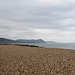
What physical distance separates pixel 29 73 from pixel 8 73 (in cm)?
124

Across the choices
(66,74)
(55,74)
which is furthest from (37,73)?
(66,74)

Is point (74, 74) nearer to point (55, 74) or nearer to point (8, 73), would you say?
point (55, 74)

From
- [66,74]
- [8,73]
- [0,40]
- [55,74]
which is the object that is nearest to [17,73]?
[8,73]

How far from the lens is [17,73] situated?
18.7 ft

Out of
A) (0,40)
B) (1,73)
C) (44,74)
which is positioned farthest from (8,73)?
(0,40)

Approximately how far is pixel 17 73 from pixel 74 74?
3.21 meters

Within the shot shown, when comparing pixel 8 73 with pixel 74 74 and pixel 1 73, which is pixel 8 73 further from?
pixel 74 74

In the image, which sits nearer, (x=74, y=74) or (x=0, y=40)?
(x=74, y=74)

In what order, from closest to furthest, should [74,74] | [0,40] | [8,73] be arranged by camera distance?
[74,74]
[8,73]
[0,40]

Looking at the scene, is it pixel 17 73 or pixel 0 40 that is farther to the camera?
pixel 0 40

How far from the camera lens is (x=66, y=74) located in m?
5.49

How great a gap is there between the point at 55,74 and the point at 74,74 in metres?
1.04

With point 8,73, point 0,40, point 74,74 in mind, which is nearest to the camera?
point 74,74

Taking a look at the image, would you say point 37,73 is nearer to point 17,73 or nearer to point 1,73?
point 17,73
